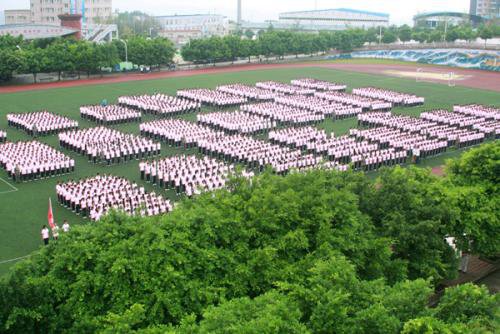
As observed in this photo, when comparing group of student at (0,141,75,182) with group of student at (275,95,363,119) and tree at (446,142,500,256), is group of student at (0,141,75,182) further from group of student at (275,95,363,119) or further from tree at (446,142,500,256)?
group of student at (275,95,363,119)

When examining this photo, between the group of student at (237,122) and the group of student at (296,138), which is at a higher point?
the group of student at (237,122)

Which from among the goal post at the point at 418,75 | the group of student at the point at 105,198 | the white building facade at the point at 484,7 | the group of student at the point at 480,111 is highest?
the white building facade at the point at 484,7

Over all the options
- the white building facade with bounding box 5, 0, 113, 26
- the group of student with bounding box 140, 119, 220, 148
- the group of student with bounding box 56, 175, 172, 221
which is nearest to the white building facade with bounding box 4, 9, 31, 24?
the white building facade with bounding box 5, 0, 113, 26

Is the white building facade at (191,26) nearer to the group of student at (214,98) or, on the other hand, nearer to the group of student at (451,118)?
the group of student at (214,98)

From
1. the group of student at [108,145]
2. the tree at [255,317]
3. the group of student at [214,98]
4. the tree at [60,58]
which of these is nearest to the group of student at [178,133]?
the group of student at [108,145]

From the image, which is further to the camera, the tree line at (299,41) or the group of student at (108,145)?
the tree line at (299,41)

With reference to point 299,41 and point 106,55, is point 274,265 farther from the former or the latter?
point 299,41
